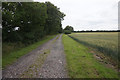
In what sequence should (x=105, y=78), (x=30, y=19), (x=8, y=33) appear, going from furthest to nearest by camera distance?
(x=30, y=19)
(x=8, y=33)
(x=105, y=78)

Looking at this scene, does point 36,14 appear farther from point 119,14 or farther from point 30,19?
point 119,14

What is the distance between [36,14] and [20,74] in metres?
11.5

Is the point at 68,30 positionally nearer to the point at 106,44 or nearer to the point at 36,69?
the point at 106,44

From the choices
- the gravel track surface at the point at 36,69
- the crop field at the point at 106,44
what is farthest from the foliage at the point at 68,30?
the gravel track surface at the point at 36,69

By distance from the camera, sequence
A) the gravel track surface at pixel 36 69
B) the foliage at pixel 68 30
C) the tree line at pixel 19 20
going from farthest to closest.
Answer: the foliage at pixel 68 30
the tree line at pixel 19 20
the gravel track surface at pixel 36 69

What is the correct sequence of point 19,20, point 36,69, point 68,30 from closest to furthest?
point 36,69
point 19,20
point 68,30

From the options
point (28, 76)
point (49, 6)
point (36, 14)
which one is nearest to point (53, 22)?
point (49, 6)

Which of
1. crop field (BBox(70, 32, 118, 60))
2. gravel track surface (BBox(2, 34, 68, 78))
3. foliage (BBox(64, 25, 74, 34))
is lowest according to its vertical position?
gravel track surface (BBox(2, 34, 68, 78))

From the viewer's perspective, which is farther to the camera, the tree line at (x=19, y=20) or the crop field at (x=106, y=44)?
the tree line at (x=19, y=20)

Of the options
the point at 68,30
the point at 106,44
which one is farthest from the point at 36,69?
the point at 68,30

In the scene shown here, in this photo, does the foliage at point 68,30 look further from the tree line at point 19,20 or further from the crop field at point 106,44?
the crop field at point 106,44

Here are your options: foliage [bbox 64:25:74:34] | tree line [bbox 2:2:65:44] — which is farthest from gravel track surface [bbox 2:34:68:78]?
foliage [bbox 64:25:74:34]

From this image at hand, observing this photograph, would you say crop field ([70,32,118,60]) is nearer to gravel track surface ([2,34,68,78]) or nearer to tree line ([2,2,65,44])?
gravel track surface ([2,34,68,78])

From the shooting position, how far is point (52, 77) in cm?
276
